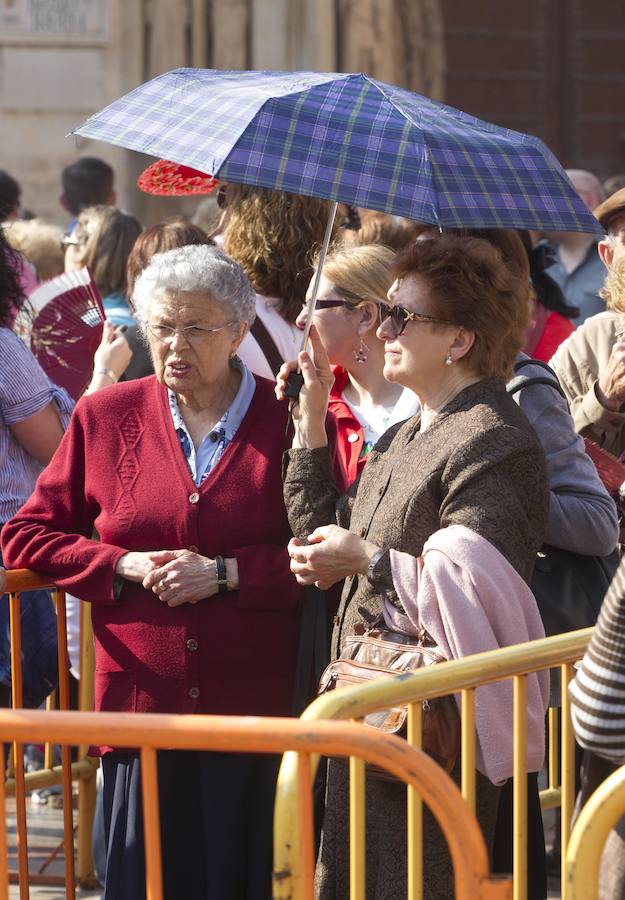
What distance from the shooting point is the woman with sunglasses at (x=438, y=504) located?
3.15 m

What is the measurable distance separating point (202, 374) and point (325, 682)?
2.83ft

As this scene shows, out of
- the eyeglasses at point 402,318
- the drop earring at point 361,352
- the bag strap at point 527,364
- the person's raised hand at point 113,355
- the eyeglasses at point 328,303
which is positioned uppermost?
the eyeglasses at point 402,318

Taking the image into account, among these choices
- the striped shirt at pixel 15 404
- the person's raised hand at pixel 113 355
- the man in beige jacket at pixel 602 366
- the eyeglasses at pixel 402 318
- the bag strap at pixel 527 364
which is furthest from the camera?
the person's raised hand at pixel 113 355

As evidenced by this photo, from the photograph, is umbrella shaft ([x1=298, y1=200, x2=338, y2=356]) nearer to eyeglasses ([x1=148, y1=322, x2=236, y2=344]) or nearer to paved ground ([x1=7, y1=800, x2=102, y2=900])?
eyeglasses ([x1=148, y1=322, x2=236, y2=344])

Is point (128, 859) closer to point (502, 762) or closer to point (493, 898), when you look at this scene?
point (502, 762)

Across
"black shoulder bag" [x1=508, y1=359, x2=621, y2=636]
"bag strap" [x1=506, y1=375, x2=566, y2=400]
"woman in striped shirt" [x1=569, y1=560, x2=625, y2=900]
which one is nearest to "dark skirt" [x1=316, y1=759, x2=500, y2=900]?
"black shoulder bag" [x1=508, y1=359, x2=621, y2=636]

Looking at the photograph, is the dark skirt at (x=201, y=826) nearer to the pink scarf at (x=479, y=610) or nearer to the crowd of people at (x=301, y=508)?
the crowd of people at (x=301, y=508)

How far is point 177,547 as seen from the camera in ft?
11.9

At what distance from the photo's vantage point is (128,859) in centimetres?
357

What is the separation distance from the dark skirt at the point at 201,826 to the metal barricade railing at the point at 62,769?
24 cm

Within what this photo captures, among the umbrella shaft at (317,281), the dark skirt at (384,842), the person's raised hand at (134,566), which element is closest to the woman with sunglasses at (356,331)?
the umbrella shaft at (317,281)

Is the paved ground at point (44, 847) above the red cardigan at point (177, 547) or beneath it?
beneath

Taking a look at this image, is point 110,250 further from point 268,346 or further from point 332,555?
point 332,555

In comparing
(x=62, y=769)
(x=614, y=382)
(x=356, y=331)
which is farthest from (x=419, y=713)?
(x=62, y=769)
